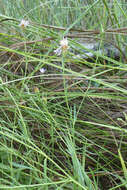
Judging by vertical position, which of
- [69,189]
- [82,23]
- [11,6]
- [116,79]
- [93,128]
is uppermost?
[11,6]

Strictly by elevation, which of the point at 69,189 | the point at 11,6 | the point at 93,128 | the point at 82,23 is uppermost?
the point at 11,6

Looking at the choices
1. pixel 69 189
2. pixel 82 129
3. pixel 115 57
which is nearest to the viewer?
pixel 69 189

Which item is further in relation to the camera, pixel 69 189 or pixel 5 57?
pixel 5 57

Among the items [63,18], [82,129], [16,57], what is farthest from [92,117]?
[63,18]

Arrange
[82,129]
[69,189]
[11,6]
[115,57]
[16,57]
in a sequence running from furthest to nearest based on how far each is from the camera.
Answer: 1. [11,6]
2. [115,57]
3. [16,57]
4. [82,129]
5. [69,189]

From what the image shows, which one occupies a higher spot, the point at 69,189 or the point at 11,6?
the point at 11,6

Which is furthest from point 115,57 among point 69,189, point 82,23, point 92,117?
point 69,189

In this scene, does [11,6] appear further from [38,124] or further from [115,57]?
[38,124]

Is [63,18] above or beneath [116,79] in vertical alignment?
above

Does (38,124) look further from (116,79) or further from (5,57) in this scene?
(5,57)
